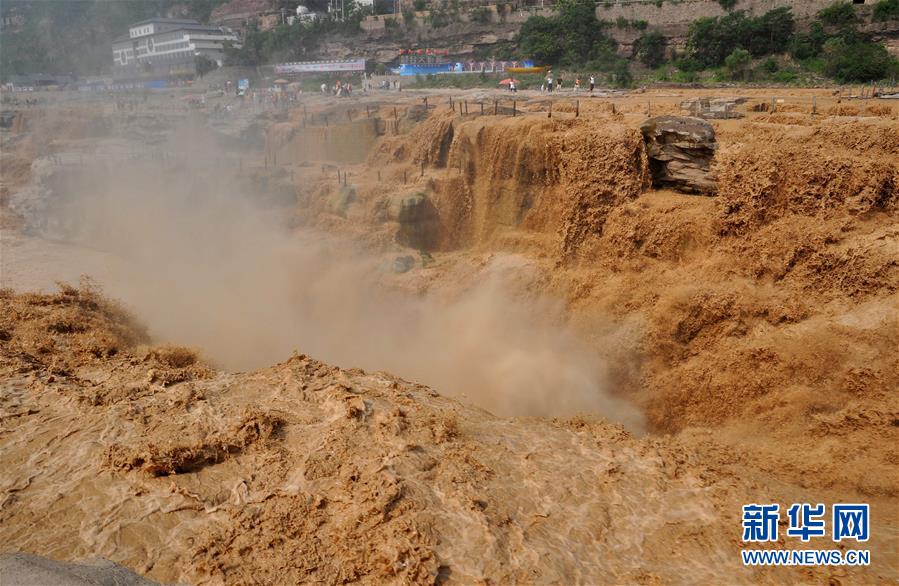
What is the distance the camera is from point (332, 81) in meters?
39.6

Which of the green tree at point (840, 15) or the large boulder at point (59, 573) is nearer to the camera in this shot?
the large boulder at point (59, 573)

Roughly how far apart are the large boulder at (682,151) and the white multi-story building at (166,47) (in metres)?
46.3

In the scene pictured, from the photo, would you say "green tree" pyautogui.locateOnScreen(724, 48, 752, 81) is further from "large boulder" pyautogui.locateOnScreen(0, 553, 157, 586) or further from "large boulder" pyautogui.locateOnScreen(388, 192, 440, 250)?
"large boulder" pyautogui.locateOnScreen(0, 553, 157, 586)

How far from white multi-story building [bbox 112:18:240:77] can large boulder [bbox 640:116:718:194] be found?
152ft

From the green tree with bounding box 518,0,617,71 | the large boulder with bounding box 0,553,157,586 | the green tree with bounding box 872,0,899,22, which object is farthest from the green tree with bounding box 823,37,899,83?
the large boulder with bounding box 0,553,157,586

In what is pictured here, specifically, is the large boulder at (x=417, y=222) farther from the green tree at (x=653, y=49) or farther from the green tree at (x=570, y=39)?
the green tree at (x=653, y=49)

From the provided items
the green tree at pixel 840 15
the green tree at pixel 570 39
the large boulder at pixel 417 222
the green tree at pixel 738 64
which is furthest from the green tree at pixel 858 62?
the large boulder at pixel 417 222

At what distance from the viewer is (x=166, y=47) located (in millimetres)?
52969

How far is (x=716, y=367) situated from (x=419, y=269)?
7.25 meters

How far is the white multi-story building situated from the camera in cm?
5122

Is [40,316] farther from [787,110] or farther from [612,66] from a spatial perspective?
[612,66]

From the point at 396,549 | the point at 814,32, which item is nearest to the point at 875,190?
the point at 396,549

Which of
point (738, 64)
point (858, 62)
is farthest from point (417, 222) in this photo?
point (738, 64)

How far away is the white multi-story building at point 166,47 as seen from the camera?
168 ft
